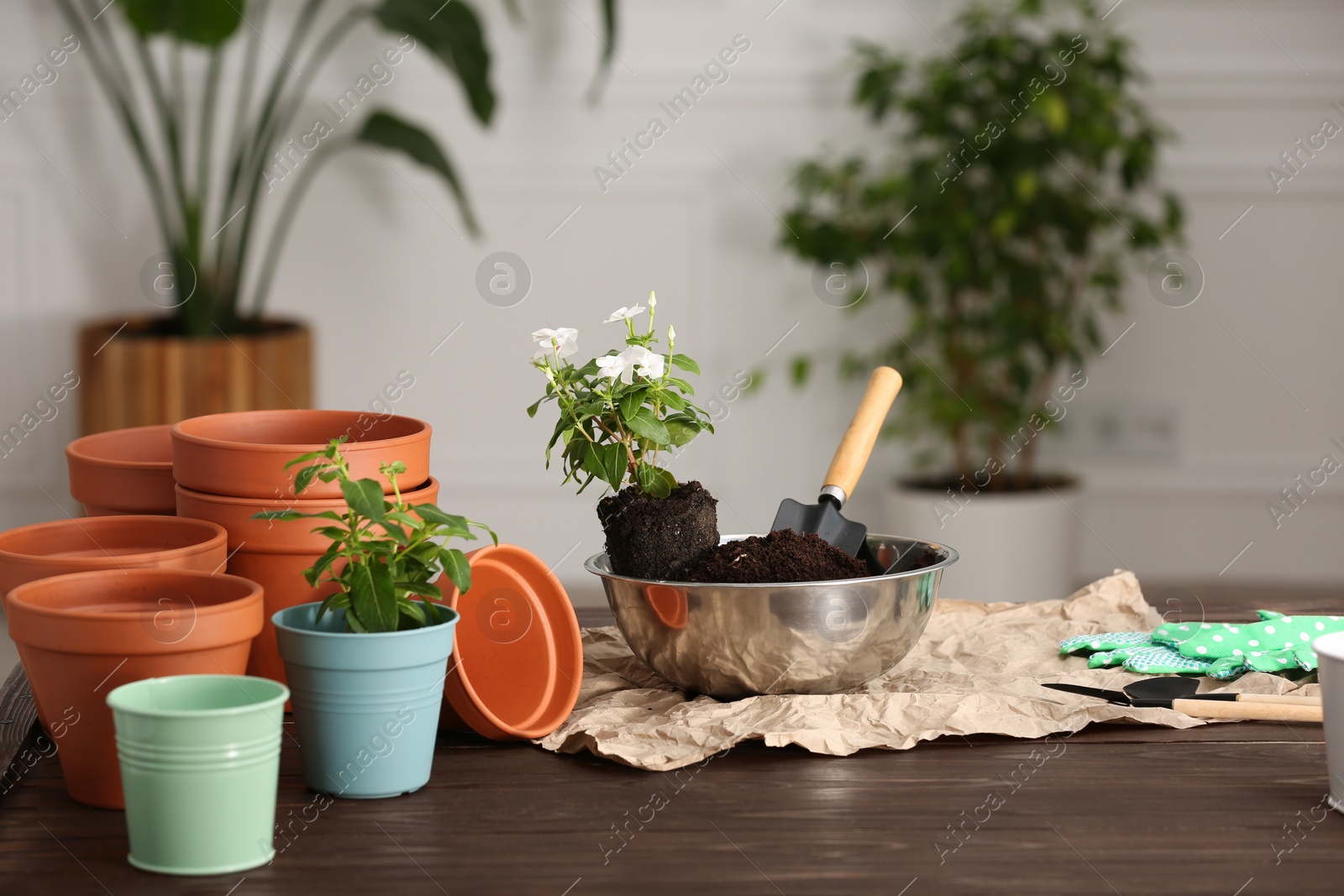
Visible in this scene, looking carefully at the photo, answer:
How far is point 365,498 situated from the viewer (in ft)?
2.57

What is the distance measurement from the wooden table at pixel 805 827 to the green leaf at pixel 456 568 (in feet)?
0.42

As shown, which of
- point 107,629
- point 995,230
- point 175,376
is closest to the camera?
point 107,629

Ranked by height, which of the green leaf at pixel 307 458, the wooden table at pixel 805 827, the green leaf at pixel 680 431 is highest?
the green leaf at pixel 680 431

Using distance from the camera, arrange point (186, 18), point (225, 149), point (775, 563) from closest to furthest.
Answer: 1. point (775, 563)
2. point (186, 18)
3. point (225, 149)

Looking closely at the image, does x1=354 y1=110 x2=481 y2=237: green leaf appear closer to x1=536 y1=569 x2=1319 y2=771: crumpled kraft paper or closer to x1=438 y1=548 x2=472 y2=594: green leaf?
x1=536 y1=569 x2=1319 y2=771: crumpled kraft paper

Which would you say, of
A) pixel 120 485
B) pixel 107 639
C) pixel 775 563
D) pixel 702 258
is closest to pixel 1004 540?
pixel 702 258

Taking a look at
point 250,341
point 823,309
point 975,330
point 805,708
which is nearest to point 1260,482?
point 975,330

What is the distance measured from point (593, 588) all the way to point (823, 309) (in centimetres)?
91

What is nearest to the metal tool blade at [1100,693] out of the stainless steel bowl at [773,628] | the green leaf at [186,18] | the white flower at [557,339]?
the stainless steel bowl at [773,628]

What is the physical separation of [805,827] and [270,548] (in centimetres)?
41

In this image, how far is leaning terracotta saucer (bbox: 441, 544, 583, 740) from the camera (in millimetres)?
903

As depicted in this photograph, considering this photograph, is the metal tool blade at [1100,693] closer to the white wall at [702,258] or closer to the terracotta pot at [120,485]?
the terracotta pot at [120,485]

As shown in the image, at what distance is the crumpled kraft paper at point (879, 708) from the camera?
870mm

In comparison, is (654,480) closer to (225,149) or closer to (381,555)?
(381,555)
